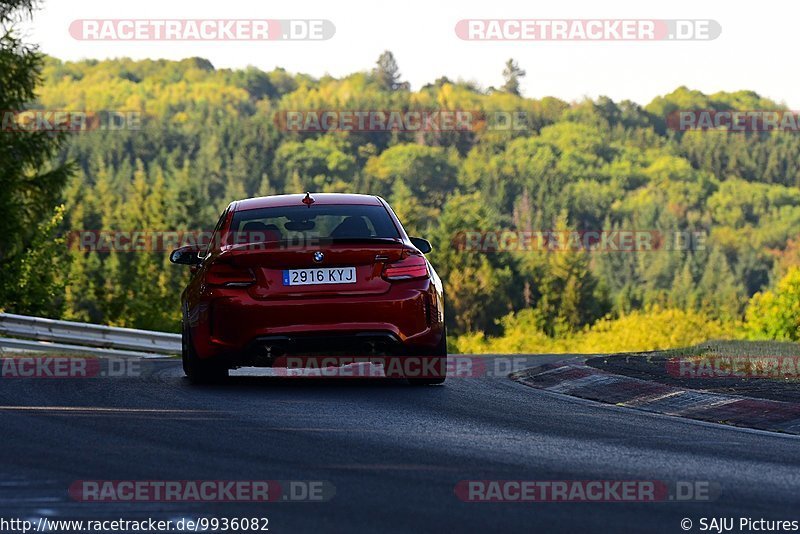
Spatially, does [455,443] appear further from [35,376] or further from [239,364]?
[35,376]

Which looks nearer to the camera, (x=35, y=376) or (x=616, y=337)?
(x=35, y=376)

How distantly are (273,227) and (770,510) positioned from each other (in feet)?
21.3

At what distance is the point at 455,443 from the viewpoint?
8.03 meters

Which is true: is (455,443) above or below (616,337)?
above

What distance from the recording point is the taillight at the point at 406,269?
11109 millimetres

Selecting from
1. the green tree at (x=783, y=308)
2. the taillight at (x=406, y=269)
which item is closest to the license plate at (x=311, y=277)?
the taillight at (x=406, y=269)

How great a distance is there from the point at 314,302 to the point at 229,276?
28.0 inches

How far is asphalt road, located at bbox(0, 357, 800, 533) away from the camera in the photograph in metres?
5.83

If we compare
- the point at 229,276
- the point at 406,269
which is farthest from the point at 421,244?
the point at 229,276

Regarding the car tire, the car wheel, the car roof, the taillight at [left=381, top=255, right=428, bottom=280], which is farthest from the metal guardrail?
the taillight at [left=381, top=255, right=428, bottom=280]

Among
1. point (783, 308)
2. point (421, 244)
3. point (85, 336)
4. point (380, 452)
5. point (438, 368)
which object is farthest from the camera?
point (783, 308)

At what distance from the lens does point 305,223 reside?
12.0 m

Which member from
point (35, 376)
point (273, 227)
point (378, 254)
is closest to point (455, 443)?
point (378, 254)

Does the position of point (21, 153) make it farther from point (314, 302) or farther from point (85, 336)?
point (314, 302)
